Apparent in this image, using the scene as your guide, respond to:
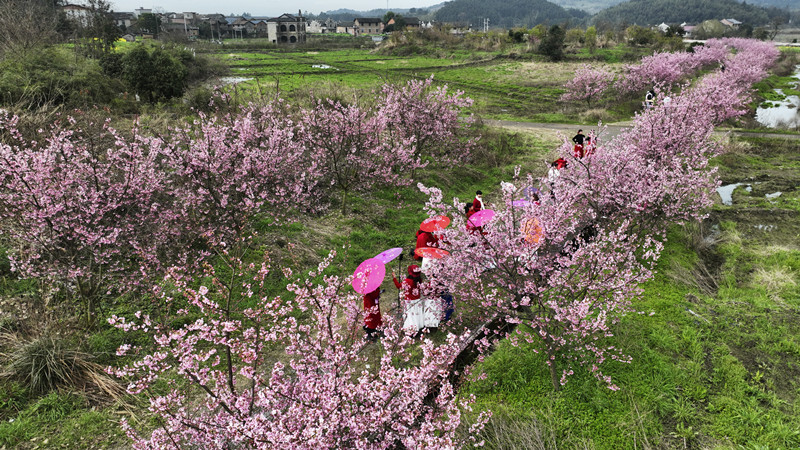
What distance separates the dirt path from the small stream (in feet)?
11.2

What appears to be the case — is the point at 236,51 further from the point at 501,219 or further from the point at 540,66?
the point at 501,219

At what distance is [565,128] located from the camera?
88.4 ft

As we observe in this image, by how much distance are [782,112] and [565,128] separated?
74.5ft

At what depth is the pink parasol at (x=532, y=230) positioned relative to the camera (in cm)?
648

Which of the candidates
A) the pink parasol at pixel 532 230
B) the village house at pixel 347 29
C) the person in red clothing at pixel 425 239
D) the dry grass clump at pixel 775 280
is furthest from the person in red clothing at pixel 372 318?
the village house at pixel 347 29

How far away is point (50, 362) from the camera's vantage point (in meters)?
6.68

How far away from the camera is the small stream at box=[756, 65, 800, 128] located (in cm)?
2840

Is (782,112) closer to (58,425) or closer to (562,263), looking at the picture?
(562,263)

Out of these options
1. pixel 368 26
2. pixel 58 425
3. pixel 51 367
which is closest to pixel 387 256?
pixel 58 425

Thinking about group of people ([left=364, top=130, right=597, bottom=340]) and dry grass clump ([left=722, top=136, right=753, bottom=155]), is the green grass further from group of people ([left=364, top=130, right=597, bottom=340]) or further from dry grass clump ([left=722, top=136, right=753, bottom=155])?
dry grass clump ([left=722, top=136, right=753, bottom=155])

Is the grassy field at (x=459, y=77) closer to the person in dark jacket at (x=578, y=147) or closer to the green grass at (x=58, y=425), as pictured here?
the person in dark jacket at (x=578, y=147)

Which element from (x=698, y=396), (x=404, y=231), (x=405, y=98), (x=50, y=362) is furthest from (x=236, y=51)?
(x=698, y=396)

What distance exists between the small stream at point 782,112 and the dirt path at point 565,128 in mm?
3404

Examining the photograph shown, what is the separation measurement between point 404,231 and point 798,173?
19.5m
